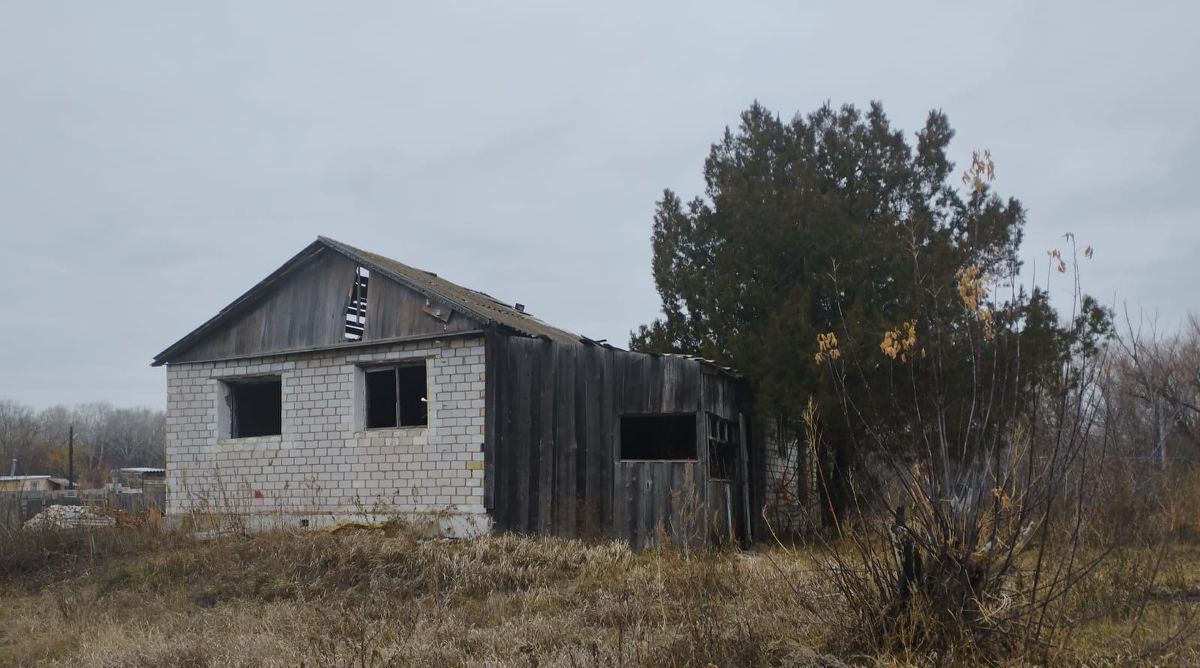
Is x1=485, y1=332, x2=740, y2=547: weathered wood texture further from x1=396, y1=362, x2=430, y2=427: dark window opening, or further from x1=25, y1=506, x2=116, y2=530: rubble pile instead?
x1=25, y1=506, x2=116, y2=530: rubble pile

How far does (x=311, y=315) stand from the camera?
15688mm

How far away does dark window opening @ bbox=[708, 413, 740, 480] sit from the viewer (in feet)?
50.5

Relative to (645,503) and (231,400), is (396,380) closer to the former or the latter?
(231,400)

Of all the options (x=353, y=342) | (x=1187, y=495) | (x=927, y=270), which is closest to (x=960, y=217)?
(x=927, y=270)

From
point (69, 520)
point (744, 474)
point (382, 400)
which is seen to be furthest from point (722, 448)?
point (69, 520)

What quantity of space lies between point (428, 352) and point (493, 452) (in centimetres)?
190

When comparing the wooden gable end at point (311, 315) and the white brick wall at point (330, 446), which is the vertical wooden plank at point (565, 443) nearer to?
the white brick wall at point (330, 446)

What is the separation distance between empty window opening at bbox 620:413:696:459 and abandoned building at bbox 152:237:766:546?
1.43 metres

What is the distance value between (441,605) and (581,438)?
5.01m

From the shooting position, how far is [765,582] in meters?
8.23

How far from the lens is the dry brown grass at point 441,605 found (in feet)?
22.3

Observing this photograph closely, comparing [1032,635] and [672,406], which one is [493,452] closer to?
[672,406]

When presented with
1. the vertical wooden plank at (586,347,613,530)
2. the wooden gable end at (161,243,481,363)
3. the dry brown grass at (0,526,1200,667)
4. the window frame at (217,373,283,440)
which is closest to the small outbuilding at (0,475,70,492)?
the window frame at (217,373,283,440)

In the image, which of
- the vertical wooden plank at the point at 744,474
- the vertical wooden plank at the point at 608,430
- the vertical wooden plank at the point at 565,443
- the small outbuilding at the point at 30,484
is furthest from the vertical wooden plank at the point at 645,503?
the small outbuilding at the point at 30,484
